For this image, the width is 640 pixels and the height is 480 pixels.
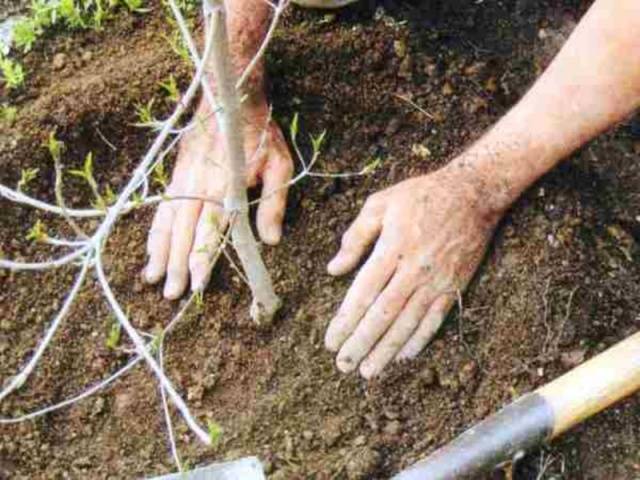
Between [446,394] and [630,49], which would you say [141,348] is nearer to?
[446,394]

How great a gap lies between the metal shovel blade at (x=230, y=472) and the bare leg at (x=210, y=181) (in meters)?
0.37

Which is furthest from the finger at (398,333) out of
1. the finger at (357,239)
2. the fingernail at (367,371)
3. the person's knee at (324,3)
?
the person's knee at (324,3)

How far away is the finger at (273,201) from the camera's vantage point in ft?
7.77

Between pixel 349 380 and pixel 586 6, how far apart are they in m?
1.11

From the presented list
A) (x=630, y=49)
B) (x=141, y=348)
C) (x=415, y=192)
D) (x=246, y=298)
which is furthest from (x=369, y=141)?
(x=141, y=348)

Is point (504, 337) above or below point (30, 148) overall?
below

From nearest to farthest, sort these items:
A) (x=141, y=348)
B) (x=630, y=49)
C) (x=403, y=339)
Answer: (x=141, y=348)
(x=630, y=49)
(x=403, y=339)

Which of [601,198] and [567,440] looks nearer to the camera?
[567,440]

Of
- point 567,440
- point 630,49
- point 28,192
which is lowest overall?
point 567,440

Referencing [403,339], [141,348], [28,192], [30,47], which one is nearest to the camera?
[141,348]

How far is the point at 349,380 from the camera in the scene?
227 cm

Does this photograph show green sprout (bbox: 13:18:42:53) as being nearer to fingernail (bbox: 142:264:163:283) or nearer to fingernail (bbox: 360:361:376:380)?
fingernail (bbox: 142:264:163:283)

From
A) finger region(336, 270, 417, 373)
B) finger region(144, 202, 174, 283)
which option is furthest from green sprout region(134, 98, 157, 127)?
finger region(336, 270, 417, 373)

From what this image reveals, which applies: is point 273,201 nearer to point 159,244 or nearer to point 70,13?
point 159,244
